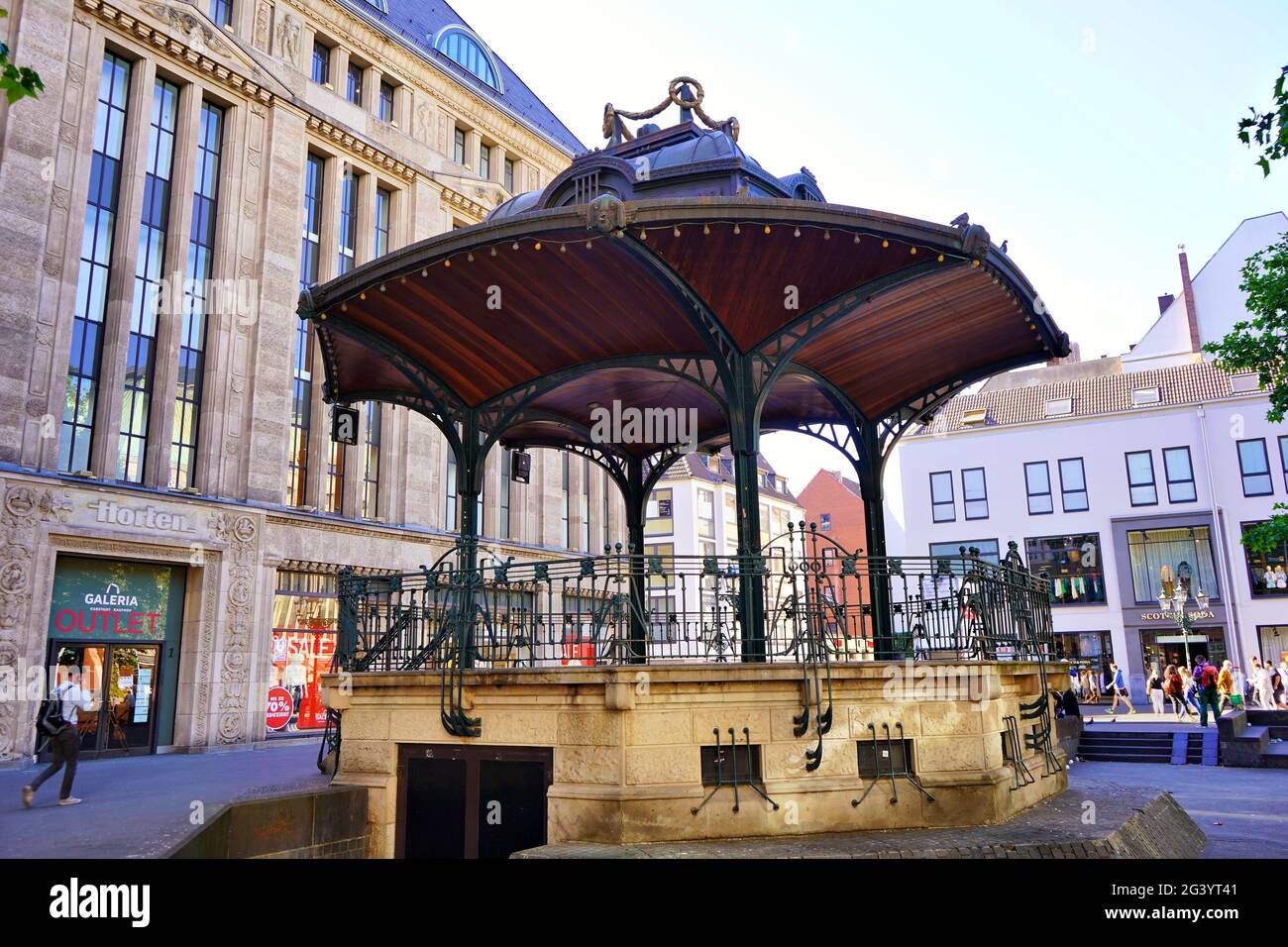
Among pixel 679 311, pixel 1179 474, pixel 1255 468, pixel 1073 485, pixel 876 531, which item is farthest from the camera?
pixel 1073 485

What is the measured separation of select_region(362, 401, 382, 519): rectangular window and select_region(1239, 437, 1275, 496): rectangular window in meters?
36.5

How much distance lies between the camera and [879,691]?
927 centimetres

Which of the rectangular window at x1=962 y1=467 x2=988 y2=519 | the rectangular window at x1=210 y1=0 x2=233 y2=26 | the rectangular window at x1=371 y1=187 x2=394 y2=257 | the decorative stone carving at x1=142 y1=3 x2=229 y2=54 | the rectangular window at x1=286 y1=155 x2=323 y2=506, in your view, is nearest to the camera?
the decorative stone carving at x1=142 y1=3 x2=229 y2=54

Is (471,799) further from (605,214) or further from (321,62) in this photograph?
(321,62)

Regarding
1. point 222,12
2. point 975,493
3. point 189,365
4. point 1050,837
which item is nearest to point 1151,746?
point 1050,837

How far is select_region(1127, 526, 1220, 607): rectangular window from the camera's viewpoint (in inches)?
1561

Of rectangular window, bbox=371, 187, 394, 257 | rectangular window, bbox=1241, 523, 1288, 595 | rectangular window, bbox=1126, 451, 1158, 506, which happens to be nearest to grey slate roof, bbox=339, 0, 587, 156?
rectangular window, bbox=371, 187, 394, 257

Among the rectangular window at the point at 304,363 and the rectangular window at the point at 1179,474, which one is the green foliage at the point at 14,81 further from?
the rectangular window at the point at 1179,474

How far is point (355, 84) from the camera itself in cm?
3012

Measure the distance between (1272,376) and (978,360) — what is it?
9.93 meters

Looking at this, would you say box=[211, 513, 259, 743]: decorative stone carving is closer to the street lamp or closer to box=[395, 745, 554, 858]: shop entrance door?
box=[395, 745, 554, 858]: shop entrance door

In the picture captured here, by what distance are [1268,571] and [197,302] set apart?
42.2 meters
